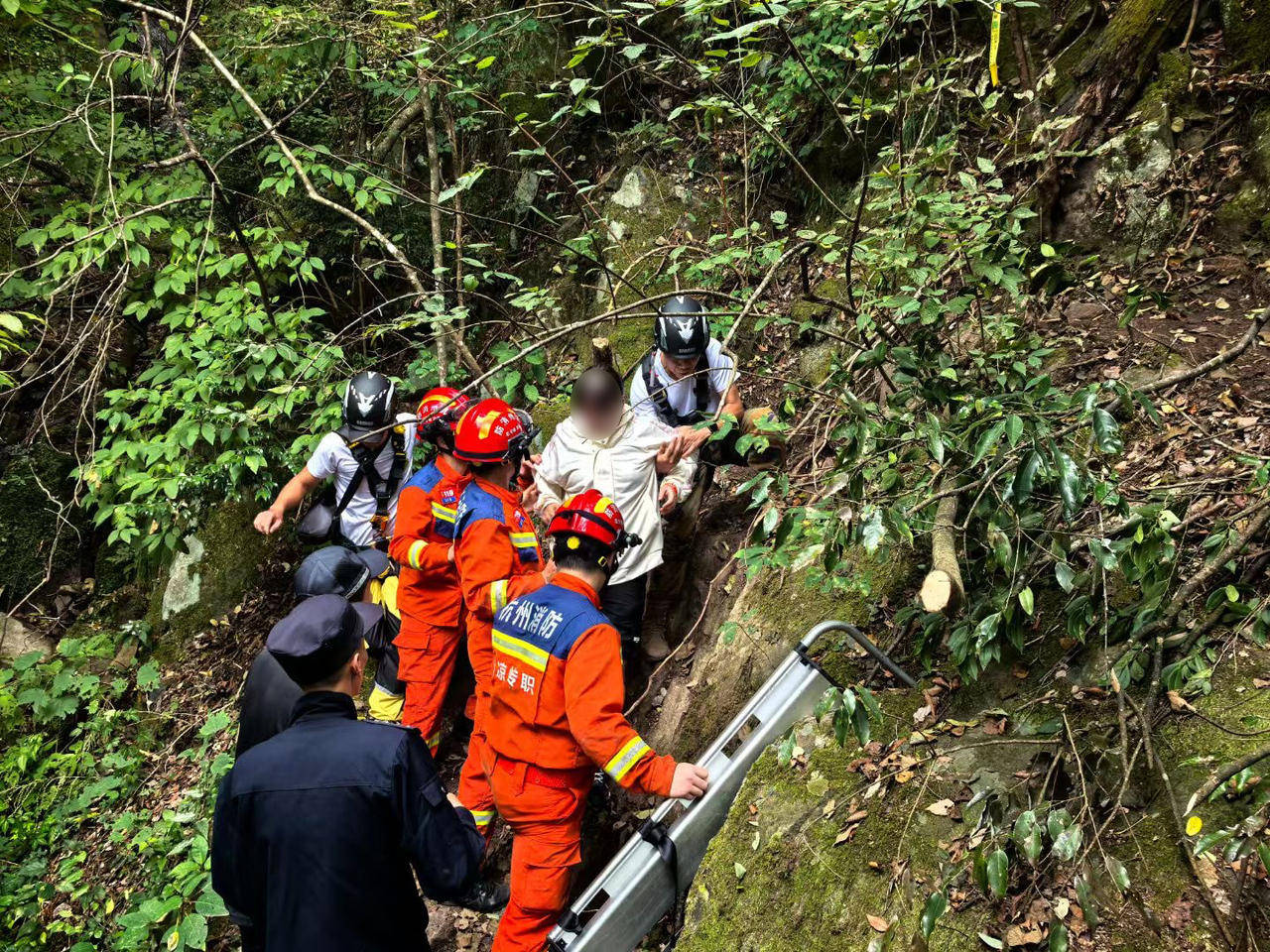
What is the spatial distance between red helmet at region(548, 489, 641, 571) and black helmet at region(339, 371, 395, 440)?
2.35 metres

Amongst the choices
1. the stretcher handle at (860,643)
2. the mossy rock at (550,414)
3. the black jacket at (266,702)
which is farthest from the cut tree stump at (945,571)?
the mossy rock at (550,414)

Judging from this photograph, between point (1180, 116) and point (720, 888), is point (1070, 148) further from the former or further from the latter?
point (720, 888)

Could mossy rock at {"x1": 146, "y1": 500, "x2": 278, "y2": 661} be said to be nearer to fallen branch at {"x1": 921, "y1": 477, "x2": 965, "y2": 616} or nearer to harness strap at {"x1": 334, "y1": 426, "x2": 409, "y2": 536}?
harness strap at {"x1": 334, "y1": 426, "x2": 409, "y2": 536}

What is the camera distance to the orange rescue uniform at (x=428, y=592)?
441cm

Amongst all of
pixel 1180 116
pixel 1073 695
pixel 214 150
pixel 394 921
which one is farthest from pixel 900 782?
pixel 214 150

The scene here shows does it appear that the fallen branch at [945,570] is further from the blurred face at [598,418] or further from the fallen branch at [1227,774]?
the blurred face at [598,418]

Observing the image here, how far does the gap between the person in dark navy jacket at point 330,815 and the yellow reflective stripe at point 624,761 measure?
0.70 metres

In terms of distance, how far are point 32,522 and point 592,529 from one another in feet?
28.5

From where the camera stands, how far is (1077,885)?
1.72 metres

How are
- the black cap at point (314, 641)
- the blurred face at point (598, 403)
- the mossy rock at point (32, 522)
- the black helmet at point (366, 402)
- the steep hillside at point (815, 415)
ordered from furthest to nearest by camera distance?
the mossy rock at point (32, 522) < the black helmet at point (366, 402) < the blurred face at point (598, 403) < the black cap at point (314, 641) < the steep hillside at point (815, 415)

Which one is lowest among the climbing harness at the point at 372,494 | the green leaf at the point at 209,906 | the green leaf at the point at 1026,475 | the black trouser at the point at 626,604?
the green leaf at the point at 209,906

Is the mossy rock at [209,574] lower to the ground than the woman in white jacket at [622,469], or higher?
lower

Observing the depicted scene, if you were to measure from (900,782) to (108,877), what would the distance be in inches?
239

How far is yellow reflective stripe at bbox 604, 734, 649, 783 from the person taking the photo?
10.3 ft
